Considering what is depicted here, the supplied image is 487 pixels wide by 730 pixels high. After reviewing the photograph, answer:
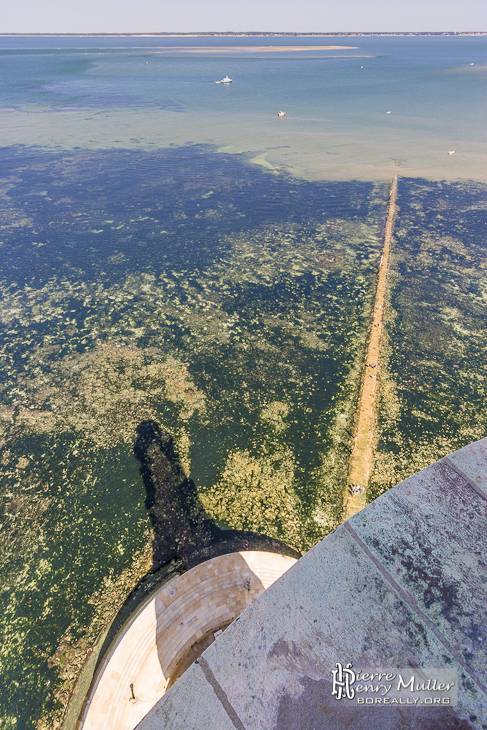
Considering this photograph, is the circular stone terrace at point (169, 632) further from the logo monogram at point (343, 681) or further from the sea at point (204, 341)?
the logo monogram at point (343, 681)

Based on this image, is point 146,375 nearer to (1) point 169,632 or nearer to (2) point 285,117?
(1) point 169,632

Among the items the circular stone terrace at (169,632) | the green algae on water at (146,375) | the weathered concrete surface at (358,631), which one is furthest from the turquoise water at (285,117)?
the weathered concrete surface at (358,631)

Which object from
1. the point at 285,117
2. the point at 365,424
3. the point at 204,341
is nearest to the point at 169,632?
the point at 365,424

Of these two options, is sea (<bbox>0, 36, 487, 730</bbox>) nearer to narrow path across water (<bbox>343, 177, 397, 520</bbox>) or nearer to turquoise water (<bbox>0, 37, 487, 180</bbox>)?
narrow path across water (<bbox>343, 177, 397, 520</bbox>)

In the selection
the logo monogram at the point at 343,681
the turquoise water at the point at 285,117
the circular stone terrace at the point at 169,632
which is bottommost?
the circular stone terrace at the point at 169,632

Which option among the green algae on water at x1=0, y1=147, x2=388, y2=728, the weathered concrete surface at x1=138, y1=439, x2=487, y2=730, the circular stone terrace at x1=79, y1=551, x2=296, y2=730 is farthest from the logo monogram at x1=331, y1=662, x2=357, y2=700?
the green algae on water at x1=0, y1=147, x2=388, y2=728

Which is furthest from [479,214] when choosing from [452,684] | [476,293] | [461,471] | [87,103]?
[87,103]
